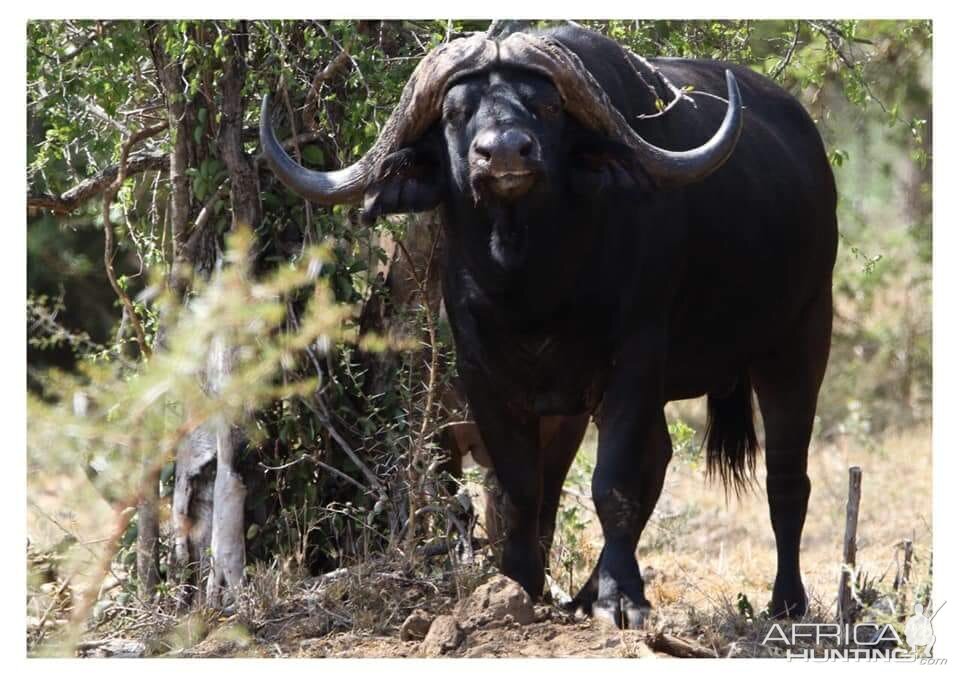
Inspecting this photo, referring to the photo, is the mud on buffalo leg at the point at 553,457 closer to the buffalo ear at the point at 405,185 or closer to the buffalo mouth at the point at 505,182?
the buffalo ear at the point at 405,185

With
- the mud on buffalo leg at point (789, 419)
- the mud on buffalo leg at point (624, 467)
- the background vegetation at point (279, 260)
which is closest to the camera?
the mud on buffalo leg at point (624, 467)

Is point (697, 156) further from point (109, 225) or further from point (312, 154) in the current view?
point (109, 225)

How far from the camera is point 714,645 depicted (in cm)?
510

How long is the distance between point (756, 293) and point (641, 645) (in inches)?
71.4

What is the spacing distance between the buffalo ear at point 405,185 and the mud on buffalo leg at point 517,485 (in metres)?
0.77

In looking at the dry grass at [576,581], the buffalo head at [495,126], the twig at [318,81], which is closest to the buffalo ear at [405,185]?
the buffalo head at [495,126]

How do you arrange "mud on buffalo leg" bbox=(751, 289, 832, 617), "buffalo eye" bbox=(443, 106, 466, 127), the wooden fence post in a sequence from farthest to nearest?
"mud on buffalo leg" bbox=(751, 289, 832, 617)
the wooden fence post
"buffalo eye" bbox=(443, 106, 466, 127)

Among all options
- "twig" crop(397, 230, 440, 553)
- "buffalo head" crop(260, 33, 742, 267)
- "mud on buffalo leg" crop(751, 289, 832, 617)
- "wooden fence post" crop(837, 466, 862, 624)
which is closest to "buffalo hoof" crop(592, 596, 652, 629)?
"wooden fence post" crop(837, 466, 862, 624)

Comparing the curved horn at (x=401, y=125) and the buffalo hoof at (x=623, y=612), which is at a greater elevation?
the curved horn at (x=401, y=125)

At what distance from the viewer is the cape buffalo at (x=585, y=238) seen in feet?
17.2

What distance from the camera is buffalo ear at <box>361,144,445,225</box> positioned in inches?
212

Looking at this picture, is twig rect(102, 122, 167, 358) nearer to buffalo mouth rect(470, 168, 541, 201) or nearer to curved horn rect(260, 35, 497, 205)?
curved horn rect(260, 35, 497, 205)

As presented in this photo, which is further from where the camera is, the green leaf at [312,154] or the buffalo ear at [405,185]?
the green leaf at [312,154]

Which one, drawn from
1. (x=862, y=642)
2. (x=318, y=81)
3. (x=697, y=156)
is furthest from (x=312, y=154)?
(x=862, y=642)
